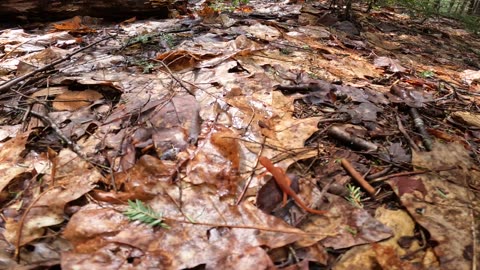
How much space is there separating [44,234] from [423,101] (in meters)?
2.51

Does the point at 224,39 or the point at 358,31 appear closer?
the point at 224,39

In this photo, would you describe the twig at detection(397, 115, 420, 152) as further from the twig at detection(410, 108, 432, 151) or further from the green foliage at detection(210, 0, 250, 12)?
the green foliage at detection(210, 0, 250, 12)

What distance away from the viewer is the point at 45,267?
122 centimetres

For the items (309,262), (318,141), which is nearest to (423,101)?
(318,141)

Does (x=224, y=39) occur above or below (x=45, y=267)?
above

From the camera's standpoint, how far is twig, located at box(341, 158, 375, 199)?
159cm

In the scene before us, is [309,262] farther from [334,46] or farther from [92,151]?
[334,46]

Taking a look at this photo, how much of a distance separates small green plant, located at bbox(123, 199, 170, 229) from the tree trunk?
3840 millimetres

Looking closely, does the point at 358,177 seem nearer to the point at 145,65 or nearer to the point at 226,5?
the point at 145,65

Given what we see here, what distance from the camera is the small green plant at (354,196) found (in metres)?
1.54

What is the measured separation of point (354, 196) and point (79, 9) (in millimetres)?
4292

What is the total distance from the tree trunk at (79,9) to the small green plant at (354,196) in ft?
13.1

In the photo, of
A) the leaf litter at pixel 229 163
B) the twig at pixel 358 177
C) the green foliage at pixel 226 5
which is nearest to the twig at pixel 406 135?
the leaf litter at pixel 229 163

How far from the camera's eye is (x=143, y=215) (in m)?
1.35
